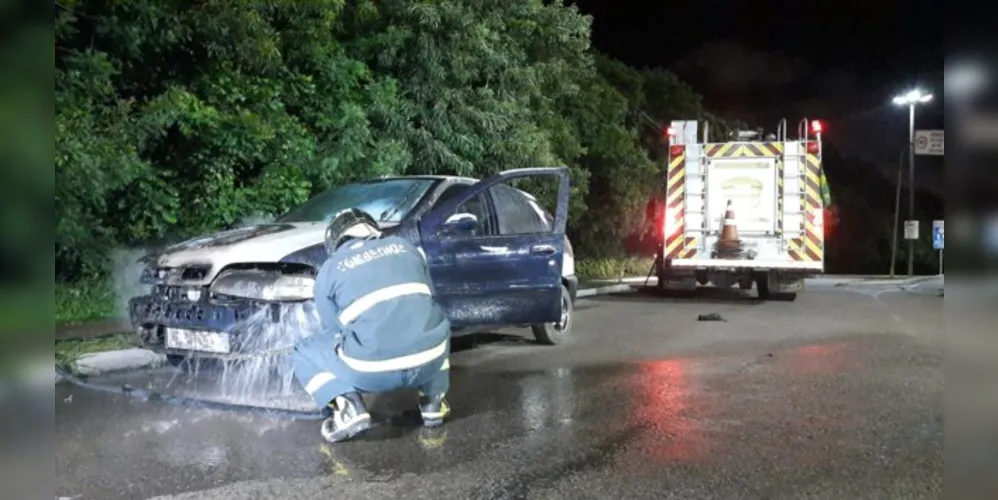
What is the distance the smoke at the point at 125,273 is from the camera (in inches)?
419

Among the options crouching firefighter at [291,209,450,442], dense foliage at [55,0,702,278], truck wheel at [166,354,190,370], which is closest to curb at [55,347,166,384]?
truck wheel at [166,354,190,370]

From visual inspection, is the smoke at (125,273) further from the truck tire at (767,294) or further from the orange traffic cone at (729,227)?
the truck tire at (767,294)

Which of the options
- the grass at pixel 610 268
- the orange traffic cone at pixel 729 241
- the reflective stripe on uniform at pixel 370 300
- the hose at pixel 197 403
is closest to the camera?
the reflective stripe on uniform at pixel 370 300

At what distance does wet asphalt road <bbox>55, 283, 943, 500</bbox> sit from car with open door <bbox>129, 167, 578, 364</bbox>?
563 mm

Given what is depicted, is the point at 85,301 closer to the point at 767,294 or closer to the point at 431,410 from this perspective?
the point at 431,410

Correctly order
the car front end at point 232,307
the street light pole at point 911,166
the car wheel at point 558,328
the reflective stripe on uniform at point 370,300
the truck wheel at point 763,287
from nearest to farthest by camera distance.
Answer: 1. the reflective stripe on uniform at point 370,300
2. the car front end at point 232,307
3. the car wheel at point 558,328
4. the truck wheel at point 763,287
5. the street light pole at point 911,166

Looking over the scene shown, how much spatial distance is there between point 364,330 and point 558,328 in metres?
4.82

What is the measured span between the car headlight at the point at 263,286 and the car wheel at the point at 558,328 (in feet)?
12.6

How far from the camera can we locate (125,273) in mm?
10812

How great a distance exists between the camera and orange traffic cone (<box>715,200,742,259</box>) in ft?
49.2

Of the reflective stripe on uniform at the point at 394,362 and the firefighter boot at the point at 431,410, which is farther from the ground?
the reflective stripe on uniform at the point at 394,362

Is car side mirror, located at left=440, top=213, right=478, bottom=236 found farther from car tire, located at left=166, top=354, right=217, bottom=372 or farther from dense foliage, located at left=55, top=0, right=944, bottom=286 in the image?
dense foliage, located at left=55, top=0, right=944, bottom=286

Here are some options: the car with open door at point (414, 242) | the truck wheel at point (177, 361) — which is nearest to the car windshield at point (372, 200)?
the car with open door at point (414, 242)

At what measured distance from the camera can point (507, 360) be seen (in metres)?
8.57
